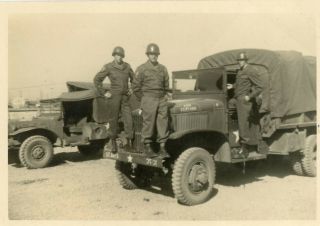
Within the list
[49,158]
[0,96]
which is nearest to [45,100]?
[49,158]

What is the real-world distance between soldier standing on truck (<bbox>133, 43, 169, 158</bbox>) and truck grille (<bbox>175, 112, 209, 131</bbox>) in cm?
41

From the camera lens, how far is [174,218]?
5.82 meters

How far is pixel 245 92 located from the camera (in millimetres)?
7273

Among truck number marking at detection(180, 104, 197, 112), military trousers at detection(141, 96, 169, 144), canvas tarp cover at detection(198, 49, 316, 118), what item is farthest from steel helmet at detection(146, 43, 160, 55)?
canvas tarp cover at detection(198, 49, 316, 118)

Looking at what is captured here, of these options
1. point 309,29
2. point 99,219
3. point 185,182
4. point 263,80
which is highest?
point 309,29

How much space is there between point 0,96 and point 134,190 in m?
2.72

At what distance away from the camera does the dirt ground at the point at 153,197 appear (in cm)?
603

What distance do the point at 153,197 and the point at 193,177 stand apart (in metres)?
0.93

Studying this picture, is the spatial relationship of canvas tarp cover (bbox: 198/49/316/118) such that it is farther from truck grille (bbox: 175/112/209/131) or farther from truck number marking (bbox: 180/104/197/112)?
A: truck number marking (bbox: 180/104/197/112)

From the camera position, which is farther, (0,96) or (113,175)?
(113,175)

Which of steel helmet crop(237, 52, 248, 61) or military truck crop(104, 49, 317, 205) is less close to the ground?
steel helmet crop(237, 52, 248, 61)

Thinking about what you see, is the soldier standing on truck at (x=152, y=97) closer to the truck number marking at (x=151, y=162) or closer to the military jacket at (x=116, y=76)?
the truck number marking at (x=151, y=162)

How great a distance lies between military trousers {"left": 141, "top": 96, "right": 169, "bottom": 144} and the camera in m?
6.12

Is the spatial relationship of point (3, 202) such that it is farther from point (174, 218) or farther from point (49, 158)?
point (49, 158)
